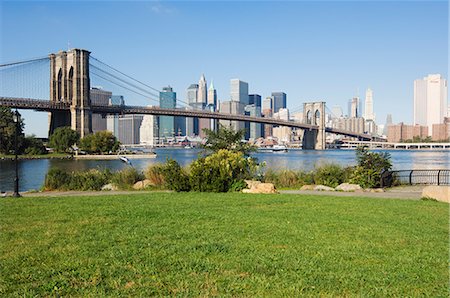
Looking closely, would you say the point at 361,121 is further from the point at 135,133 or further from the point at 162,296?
the point at 162,296

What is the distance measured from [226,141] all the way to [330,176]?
5106 millimetres

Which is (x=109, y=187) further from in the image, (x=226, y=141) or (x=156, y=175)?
(x=226, y=141)

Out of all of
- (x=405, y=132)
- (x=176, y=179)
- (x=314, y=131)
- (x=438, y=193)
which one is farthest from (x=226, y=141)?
(x=405, y=132)

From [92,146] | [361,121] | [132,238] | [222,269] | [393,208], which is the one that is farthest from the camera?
[361,121]

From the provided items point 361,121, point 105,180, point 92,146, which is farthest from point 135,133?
point 105,180

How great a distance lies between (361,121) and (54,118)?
9699 cm

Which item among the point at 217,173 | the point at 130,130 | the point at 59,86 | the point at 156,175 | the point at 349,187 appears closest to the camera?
the point at 217,173

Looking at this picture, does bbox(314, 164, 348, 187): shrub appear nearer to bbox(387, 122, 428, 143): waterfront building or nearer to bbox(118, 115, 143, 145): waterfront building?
bbox(387, 122, 428, 143): waterfront building

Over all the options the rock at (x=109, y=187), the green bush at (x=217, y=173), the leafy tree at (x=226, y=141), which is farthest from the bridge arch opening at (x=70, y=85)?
the green bush at (x=217, y=173)

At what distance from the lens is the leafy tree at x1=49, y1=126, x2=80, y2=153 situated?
59.4 m

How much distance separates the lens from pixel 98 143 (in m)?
61.5

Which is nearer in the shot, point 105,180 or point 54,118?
point 105,180

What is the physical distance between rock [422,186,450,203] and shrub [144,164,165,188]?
7.37m

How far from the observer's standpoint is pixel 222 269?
13.1 ft
